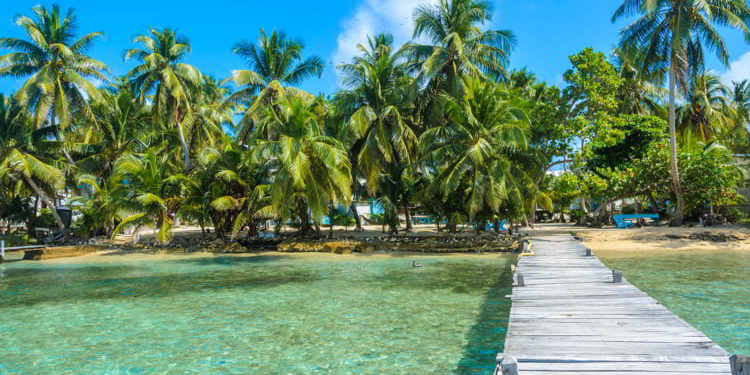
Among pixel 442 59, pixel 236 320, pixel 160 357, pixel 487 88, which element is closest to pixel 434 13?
pixel 442 59

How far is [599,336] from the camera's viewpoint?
185 inches

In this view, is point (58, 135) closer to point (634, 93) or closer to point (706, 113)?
point (634, 93)

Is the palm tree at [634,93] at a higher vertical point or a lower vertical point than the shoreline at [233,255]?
higher

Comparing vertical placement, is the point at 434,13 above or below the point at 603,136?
above

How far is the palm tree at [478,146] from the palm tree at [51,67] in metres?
19.2

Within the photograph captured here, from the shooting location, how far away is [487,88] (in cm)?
1869

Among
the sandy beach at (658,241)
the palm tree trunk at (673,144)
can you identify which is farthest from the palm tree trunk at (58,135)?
the palm tree trunk at (673,144)

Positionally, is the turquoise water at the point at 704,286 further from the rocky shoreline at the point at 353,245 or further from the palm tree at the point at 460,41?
the palm tree at the point at 460,41

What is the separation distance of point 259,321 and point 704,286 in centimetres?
936

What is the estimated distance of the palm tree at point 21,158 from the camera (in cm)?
2212

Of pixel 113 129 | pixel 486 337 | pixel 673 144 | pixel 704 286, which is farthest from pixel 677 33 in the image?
pixel 113 129

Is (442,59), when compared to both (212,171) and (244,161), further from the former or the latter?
(212,171)

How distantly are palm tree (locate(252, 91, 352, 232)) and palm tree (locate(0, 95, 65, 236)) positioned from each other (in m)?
12.4

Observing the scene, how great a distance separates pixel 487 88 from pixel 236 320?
14.3 m
